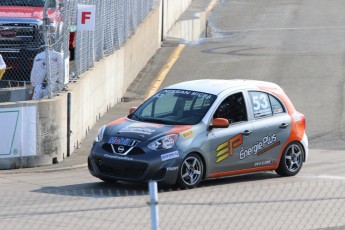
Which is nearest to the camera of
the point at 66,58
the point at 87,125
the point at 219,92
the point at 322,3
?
the point at 219,92

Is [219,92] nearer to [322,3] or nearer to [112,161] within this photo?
[112,161]

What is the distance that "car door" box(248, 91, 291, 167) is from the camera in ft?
46.8

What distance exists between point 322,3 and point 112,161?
3013cm

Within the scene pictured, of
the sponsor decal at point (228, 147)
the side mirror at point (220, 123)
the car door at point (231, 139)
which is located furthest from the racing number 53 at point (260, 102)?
the side mirror at point (220, 123)

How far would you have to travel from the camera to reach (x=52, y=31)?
58.0ft

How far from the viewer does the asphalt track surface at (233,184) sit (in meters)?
10.4

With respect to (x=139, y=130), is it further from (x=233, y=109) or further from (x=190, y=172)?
(x=233, y=109)

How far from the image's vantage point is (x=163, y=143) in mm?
13039

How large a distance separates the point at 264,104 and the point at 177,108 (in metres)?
1.44

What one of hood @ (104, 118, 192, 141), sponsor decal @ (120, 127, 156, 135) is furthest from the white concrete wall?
sponsor decal @ (120, 127, 156, 135)

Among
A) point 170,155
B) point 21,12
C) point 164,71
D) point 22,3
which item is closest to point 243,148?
point 170,155

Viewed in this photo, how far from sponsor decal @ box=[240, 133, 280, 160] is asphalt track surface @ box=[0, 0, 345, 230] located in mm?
439

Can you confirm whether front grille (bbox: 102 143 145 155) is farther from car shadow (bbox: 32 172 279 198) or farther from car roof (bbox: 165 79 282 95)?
car roof (bbox: 165 79 282 95)

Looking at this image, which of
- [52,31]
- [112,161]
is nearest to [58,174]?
[112,161]
